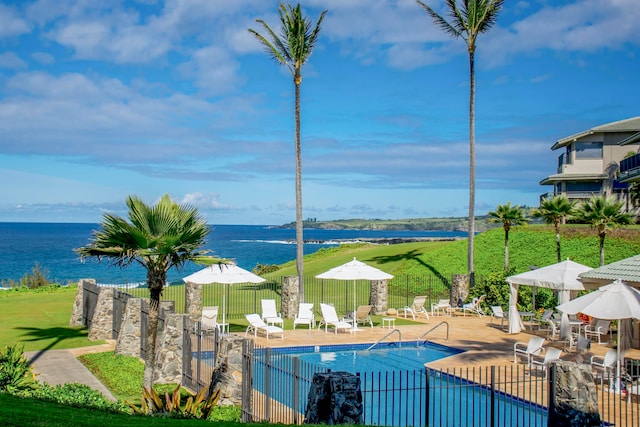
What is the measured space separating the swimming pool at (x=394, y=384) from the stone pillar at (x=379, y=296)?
7259mm

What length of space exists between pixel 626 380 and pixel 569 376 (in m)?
4.75

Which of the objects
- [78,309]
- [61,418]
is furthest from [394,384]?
[78,309]

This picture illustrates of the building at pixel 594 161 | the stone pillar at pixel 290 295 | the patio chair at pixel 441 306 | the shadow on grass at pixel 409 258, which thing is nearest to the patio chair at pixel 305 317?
the stone pillar at pixel 290 295

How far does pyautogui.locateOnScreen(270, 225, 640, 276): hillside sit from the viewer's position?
3375cm

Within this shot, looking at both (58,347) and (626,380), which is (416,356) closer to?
(626,380)

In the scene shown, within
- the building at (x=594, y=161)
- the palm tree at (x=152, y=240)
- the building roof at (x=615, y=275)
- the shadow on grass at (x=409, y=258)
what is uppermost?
the building at (x=594, y=161)

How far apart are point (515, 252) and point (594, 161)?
1668cm

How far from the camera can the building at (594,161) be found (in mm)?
47281

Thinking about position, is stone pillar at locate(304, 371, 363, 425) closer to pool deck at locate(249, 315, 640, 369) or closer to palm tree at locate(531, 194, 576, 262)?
pool deck at locate(249, 315, 640, 369)

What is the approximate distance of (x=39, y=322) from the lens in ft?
76.4

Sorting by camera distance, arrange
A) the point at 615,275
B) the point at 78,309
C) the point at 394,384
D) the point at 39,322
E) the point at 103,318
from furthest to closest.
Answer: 1. the point at 39,322
2. the point at 78,309
3. the point at 103,318
4. the point at 615,275
5. the point at 394,384

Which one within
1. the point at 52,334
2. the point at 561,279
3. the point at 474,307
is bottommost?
the point at 52,334

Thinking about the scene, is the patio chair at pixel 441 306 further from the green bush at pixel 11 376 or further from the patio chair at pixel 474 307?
the green bush at pixel 11 376

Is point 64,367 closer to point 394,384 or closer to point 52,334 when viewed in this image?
point 52,334
